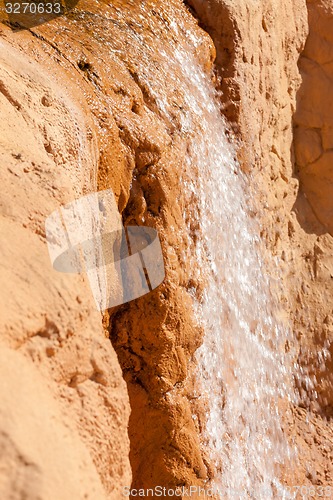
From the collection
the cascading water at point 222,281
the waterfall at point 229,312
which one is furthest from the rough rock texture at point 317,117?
the cascading water at point 222,281

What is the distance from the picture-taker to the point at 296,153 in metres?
6.43

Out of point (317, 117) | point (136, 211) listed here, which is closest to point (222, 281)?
point (136, 211)

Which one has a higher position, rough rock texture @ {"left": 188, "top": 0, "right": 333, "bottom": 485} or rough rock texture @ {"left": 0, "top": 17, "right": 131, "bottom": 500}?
rough rock texture @ {"left": 0, "top": 17, "right": 131, "bottom": 500}

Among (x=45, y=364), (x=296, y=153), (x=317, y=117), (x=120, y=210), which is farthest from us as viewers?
(x=317, y=117)

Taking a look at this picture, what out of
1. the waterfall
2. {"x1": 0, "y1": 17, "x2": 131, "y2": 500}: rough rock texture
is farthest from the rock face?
the waterfall

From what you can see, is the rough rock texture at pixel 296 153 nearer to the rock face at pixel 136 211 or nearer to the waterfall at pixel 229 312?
the rock face at pixel 136 211

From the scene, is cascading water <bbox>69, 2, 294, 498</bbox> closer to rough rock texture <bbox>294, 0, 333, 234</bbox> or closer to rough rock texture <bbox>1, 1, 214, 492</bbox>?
rough rock texture <bbox>1, 1, 214, 492</bbox>

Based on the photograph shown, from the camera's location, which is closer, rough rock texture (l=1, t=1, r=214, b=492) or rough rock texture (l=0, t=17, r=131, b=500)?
rough rock texture (l=0, t=17, r=131, b=500)

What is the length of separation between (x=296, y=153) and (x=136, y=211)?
10.8ft

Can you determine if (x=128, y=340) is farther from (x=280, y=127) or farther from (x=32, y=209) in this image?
(x=280, y=127)

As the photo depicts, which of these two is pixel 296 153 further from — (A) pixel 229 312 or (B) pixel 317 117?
(A) pixel 229 312

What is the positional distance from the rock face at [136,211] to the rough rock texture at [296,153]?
→ 0.01 meters

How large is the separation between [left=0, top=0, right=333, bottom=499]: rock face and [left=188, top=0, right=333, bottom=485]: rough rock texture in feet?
0.05

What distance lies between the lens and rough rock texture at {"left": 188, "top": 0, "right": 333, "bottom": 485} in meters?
5.18
